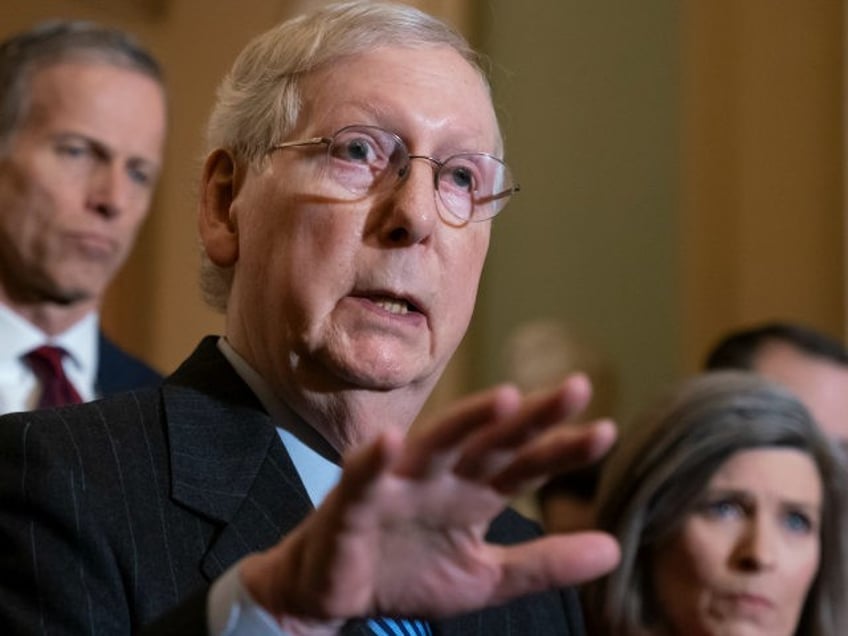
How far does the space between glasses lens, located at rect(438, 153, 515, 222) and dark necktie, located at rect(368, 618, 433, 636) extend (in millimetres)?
576

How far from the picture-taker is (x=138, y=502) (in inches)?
80.2

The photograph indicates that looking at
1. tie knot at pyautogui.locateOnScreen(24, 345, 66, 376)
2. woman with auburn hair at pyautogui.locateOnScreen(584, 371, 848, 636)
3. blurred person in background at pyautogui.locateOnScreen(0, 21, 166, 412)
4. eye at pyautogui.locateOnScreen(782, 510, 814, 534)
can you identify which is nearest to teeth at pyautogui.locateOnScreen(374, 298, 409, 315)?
woman with auburn hair at pyautogui.locateOnScreen(584, 371, 848, 636)

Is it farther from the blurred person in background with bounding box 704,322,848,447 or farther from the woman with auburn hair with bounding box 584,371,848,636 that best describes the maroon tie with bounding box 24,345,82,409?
the blurred person in background with bounding box 704,322,848,447

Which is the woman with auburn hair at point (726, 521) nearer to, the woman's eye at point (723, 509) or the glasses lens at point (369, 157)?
the woman's eye at point (723, 509)

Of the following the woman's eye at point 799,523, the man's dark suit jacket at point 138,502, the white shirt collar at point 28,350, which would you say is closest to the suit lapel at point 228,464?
the man's dark suit jacket at point 138,502

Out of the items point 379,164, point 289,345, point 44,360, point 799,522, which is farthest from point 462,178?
point 44,360

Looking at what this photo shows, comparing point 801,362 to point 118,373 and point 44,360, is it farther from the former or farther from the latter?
point 44,360

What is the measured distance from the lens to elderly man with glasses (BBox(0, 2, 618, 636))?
6.44 ft

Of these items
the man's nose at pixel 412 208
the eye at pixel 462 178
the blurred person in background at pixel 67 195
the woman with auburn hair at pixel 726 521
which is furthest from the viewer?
the blurred person in background at pixel 67 195

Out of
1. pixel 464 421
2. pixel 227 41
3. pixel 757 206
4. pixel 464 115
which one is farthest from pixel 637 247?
pixel 464 421

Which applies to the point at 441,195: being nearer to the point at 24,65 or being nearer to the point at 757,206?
the point at 24,65

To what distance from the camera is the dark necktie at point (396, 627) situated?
6.86 ft

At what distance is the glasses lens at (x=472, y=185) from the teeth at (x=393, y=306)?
0.17m

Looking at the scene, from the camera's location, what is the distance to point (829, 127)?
5637 mm
